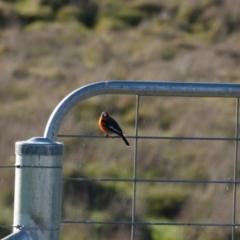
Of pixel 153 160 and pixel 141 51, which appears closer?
pixel 153 160

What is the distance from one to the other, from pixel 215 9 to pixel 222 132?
10.5 meters

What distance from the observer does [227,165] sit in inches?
341

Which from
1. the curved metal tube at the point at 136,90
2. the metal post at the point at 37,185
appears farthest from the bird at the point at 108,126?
the metal post at the point at 37,185

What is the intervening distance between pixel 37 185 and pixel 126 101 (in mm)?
9301

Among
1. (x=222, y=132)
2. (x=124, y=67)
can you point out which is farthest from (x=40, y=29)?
(x=222, y=132)

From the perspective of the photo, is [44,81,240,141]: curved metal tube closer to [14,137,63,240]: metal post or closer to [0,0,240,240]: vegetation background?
[14,137,63,240]: metal post

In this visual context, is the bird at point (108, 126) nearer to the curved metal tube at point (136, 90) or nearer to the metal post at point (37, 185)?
the curved metal tube at point (136, 90)

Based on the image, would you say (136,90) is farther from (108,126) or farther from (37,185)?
(108,126)

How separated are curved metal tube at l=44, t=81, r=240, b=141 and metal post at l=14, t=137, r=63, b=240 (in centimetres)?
13

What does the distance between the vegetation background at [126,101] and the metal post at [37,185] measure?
414cm

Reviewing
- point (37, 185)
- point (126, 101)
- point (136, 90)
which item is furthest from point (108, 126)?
point (126, 101)

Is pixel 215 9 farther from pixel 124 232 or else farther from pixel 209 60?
pixel 124 232

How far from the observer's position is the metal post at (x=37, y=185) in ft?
8.37

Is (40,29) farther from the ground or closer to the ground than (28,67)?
farther from the ground
